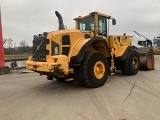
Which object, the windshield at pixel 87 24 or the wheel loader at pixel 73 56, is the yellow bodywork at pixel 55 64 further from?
the windshield at pixel 87 24

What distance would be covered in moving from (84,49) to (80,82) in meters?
1.06

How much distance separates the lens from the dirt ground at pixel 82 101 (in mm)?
5289

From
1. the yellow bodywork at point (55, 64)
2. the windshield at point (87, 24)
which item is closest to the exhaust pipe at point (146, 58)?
the windshield at point (87, 24)

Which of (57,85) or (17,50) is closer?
(57,85)

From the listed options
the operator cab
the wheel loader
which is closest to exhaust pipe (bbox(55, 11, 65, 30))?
the wheel loader

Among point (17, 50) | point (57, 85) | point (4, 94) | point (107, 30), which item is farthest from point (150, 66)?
point (17, 50)

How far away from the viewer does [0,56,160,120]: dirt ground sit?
529cm

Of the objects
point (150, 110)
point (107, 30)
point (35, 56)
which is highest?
point (107, 30)

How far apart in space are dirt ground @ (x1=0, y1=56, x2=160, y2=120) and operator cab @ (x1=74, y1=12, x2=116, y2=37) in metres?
1.98

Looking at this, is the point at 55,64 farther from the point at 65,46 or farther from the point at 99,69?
the point at 99,69

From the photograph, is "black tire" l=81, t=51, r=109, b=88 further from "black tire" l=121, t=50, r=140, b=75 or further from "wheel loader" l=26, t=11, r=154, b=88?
"black tire" l=121, t=50, r=140, b=75

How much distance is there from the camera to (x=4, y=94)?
7684mm

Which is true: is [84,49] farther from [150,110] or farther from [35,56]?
[150,110]

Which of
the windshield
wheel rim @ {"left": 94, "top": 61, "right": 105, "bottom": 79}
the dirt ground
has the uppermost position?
the windshield
